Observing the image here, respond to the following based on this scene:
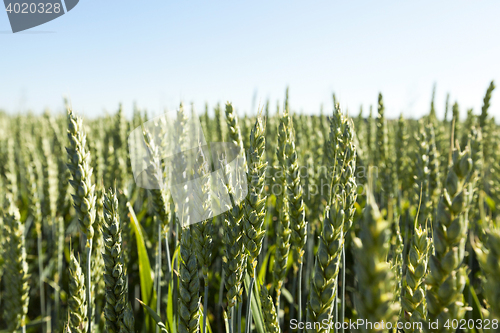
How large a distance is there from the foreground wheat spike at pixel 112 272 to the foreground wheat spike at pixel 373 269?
94 cm

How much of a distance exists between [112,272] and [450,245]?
3.79 ft

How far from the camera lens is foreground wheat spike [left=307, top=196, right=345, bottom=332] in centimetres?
76

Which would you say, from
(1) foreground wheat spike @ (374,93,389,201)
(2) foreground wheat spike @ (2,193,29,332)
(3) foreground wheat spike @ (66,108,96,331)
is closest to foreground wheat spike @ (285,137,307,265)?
(3) foreground wheat spike @ (66,108,96,331)

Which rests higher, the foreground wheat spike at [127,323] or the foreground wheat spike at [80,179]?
the foreground wheat spike at [80,179]

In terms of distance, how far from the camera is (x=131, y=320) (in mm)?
1075

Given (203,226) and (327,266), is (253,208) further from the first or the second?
(327,266)

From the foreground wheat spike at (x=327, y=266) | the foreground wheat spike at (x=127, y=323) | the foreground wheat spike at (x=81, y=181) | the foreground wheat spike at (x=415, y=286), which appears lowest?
the foreground wheat spike at (x=127, y=323)

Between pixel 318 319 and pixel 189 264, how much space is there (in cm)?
46

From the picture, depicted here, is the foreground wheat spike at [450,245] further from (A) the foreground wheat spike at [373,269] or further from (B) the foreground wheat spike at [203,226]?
(B) the foreground wheat spike at [203,226]

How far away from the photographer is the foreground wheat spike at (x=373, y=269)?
0.52 m

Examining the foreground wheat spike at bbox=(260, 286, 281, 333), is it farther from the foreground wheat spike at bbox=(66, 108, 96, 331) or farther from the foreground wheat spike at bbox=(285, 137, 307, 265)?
the foreground wheat spike at bbox=(66, 108, 96, 331)

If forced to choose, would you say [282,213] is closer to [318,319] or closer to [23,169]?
[318,319]

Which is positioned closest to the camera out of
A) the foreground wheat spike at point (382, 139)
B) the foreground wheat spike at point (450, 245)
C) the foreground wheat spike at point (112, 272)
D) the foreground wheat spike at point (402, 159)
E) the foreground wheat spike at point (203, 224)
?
the foreground wheat spike at point (450, 245)

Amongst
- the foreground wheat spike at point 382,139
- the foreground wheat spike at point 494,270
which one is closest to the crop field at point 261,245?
the foreground wheat spike at point 494,270
